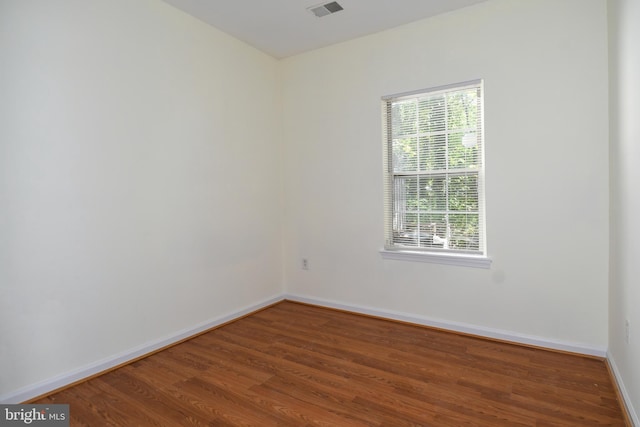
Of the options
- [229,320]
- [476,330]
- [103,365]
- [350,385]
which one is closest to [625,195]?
[476,330]

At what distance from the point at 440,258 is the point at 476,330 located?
688 mm

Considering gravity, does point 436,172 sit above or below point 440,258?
above

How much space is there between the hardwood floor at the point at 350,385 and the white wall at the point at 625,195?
0.26m

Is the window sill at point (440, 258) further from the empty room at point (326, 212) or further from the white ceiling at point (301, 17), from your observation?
the white ceiling at point (301, 17)

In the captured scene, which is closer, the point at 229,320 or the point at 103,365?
the point at 103,365

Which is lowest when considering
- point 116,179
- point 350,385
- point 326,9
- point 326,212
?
point 350,385

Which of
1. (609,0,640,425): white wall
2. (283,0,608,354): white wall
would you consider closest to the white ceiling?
(283,0,608,354): white wall

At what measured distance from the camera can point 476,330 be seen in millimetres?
3111

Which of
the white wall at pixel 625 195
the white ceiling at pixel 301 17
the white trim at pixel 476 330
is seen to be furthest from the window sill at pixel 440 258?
the white ceiling at pixel 301 17

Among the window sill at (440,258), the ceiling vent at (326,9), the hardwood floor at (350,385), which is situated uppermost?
the ceiling vent at (326,9)

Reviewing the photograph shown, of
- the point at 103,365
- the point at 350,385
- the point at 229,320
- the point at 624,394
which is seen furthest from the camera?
the point at 229,320

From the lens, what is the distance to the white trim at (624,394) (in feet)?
5.91

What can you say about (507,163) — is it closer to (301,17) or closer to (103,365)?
(301,17)

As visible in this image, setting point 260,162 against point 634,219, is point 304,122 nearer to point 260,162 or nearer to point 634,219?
point 260,162
